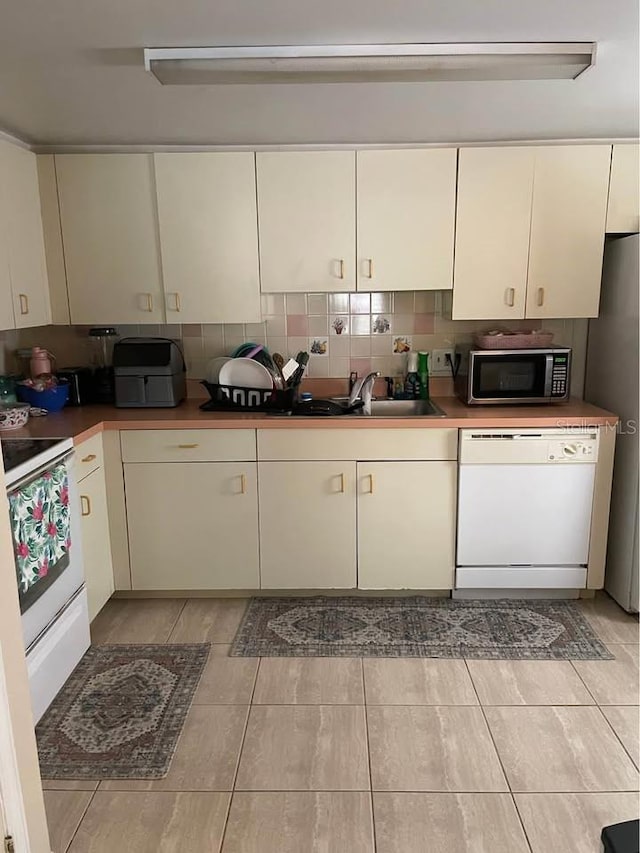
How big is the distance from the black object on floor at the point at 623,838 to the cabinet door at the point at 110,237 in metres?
2.75

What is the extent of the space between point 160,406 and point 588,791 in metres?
2.31

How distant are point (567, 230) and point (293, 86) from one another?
148 cm

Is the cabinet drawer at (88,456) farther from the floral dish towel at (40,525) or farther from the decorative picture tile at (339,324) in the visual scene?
the decorative picture tile at (339,324)

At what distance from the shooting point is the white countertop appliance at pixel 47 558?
205 centimetres

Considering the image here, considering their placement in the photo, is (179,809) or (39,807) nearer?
(39,807)

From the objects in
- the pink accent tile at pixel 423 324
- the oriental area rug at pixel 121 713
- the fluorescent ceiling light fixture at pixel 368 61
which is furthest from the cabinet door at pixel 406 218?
the oriental area rug at pixel 121 713

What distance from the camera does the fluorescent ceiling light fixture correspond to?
184 cm

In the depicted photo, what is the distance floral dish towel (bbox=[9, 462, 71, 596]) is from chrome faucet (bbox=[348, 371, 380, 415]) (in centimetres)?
138

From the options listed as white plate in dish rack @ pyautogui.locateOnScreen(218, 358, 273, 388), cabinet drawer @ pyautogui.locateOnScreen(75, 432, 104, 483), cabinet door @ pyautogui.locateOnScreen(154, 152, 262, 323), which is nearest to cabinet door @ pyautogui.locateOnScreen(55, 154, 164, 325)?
cabinet door @ pyautogui.locateOnScreen(154, 152, 262, 323)

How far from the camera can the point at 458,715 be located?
2.23 m

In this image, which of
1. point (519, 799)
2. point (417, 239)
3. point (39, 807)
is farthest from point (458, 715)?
point (417, 239)

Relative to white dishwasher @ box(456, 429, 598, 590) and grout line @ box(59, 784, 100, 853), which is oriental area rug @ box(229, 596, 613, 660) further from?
grout line @ box(59, 784, 100, 853)

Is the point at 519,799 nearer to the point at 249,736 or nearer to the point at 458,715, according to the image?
the point at 458,715

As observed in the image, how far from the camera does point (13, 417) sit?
105 inches
